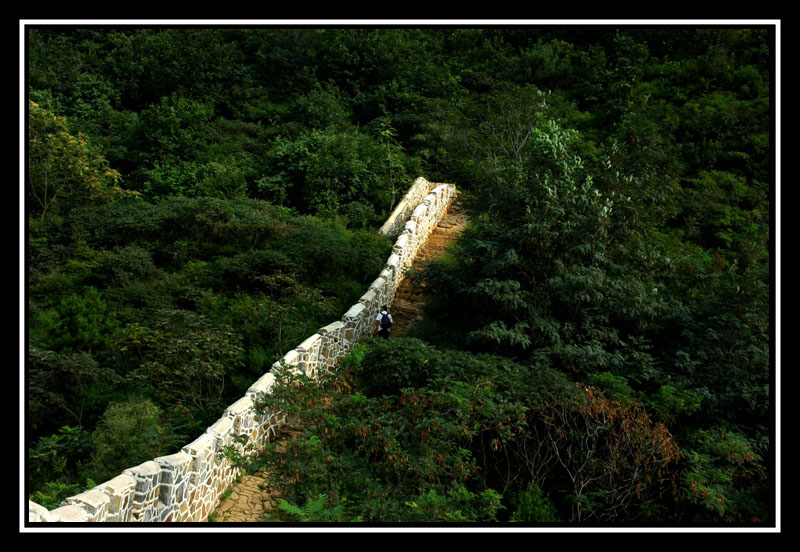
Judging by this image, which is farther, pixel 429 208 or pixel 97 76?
pixel 97 76

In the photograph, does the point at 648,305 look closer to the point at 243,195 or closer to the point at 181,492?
the point at 181,492

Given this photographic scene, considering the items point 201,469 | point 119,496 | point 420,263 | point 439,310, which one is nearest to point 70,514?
point 119,496

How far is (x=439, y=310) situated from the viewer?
41.3 feet

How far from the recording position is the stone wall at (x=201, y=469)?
5844 mm

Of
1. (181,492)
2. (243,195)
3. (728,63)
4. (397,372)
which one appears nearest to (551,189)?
(397,372)

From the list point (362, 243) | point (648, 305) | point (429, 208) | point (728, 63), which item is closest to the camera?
point (648, 305)

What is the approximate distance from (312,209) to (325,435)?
1112 centimetres

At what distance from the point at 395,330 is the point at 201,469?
6.20m

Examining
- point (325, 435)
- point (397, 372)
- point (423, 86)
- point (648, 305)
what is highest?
point (423, 86)

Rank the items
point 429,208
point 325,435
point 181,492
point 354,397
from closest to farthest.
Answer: point 181,492 < point 325,435 < point 354,397 < point 429,208

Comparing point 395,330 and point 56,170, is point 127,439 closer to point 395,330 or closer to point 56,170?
point 395,330

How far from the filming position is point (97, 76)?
86.2 feet

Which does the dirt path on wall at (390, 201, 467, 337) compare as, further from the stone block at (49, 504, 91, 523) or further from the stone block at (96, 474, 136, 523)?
the stone block at (49, 504, 91, 523)

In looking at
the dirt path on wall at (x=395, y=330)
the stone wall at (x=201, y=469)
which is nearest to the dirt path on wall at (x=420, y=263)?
the dirt path on wall at (x=395, y=330)
